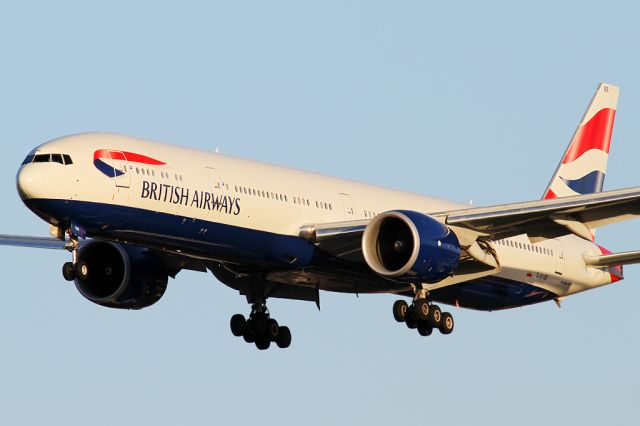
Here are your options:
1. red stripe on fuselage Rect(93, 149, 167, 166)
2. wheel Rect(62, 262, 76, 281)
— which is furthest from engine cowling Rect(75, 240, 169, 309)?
red stripe on fuselage Rect(93, 149, 167, 166)

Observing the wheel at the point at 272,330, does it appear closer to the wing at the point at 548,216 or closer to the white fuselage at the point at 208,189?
the white fuselage at the point at 208,189

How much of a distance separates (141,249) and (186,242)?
22.4ft

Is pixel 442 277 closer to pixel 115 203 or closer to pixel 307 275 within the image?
pixel 307 275

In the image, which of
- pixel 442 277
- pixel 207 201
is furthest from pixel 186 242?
pixel 442 277

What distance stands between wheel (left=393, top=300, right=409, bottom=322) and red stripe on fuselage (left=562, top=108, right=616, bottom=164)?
13801 mm

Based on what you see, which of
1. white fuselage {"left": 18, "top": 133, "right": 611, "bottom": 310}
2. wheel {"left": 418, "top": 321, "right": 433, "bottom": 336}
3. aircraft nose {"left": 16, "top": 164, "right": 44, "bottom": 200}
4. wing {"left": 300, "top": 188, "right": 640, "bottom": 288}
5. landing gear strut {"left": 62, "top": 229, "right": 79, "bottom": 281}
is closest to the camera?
aircraft nose {"left": 16, "top": 164, "right": 44, "bottom": 200}

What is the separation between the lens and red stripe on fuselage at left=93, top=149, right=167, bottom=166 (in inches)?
1683

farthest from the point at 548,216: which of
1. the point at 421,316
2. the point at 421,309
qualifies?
the point at 421,316

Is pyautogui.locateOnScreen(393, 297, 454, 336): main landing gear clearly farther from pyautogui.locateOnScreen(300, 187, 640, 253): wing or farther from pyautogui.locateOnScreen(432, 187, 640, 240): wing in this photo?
pyautogui.locateOnScreen(432, 187, 640, 240): wing

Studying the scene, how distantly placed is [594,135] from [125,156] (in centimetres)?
2486

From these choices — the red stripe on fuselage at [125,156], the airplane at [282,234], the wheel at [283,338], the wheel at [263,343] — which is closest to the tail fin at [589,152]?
the airplane at [282,234]

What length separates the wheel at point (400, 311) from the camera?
4894 cm

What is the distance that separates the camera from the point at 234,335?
51.5 meters

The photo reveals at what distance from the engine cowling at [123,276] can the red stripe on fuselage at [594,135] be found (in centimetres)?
1783
